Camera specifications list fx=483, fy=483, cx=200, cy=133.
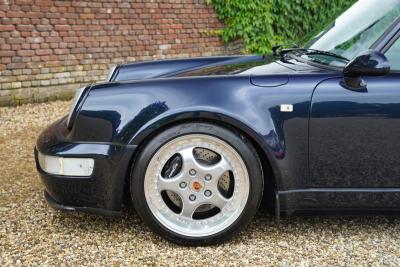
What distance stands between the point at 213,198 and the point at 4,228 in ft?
4.38

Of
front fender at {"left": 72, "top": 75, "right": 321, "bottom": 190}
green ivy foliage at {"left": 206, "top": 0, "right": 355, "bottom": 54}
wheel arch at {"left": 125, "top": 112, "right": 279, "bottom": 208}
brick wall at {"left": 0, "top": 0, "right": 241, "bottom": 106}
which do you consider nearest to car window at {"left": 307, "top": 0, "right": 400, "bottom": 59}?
front fender at {"left": 72, "top": 75, "right": 321, "bottom": 190}

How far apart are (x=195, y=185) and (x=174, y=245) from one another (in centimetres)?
37

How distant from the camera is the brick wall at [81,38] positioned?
21.7 feet

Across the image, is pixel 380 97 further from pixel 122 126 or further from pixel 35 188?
pixel 35 188

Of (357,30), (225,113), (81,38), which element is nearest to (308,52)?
(357,30)

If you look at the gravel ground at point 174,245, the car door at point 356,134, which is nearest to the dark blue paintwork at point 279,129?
the car door at point 356,134

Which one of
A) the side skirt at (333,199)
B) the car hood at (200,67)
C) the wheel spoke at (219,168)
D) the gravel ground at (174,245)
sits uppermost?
the car hood at (200,67)

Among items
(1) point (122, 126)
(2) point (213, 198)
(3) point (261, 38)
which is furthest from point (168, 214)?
(3) point (261, 38)

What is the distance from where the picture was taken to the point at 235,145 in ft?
8.53

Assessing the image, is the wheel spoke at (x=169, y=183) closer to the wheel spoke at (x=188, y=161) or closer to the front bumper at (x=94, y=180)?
the wheel spoke at (x=188, y=161)

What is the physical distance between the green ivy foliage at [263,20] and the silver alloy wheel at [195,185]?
6.11 metres

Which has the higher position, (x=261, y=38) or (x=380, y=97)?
(x=380, y=97)

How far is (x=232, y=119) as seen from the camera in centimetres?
258

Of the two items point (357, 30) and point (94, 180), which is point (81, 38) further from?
point (357, 30)
